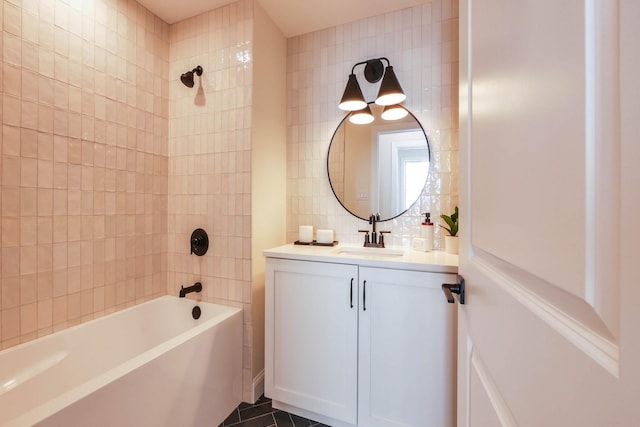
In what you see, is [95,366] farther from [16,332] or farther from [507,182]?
[507,182]

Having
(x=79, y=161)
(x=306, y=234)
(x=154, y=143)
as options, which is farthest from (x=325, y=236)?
(x=79, y=161)

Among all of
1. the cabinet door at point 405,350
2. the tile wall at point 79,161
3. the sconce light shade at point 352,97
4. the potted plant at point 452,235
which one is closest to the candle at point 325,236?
the cabinet door at point 405,350

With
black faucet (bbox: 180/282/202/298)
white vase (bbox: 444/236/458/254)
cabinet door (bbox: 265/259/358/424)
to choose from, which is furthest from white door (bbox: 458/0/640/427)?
black faucet (bbox: 180/282/202/298)

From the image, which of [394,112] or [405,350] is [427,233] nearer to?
[405,350]

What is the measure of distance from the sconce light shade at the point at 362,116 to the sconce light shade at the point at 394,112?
0.09 meters

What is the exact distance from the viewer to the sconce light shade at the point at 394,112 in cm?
177

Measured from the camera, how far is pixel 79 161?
4.83ft

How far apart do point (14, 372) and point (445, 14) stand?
298cm

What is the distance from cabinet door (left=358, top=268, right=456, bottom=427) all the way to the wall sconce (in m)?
1.11

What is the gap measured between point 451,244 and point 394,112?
3.08ft

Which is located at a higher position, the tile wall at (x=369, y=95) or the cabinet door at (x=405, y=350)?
the tile wall at (x=369, y=95)

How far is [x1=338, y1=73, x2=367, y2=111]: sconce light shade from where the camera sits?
5.81 feet

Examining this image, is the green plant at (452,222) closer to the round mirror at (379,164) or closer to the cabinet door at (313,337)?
the round mirror at (379,164)

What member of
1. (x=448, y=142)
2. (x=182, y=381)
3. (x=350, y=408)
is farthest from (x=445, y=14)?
(x=182, y=381)
